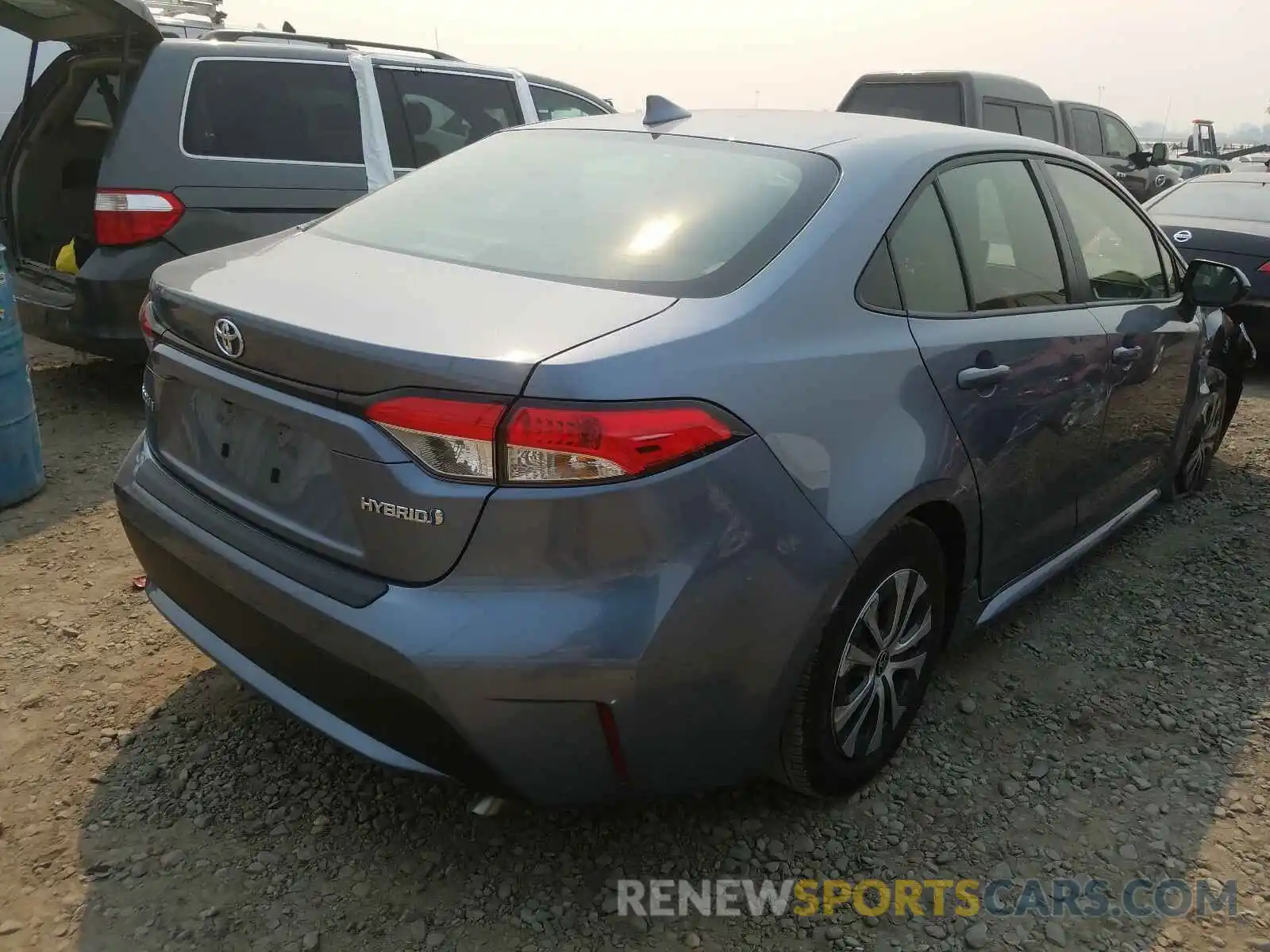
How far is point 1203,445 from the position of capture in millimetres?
4473

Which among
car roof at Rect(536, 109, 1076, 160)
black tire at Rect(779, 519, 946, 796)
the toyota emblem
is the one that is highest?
car roof at Rect(536, 109, 1076, 160)

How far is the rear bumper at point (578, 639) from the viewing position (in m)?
1.75

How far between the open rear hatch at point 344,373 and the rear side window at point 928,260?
73 cm

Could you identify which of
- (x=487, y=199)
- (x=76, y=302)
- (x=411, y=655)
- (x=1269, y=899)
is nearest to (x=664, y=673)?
(x=411, y=655)

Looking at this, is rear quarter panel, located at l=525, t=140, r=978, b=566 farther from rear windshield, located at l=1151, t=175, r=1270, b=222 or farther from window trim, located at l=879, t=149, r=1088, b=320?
rear windshield, located at l=1151, t=175, r=1270, b=222

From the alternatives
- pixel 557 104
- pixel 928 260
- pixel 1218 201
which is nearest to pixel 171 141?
pixel 557 104

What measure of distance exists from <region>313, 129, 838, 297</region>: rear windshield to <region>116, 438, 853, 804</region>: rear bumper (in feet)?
1.57

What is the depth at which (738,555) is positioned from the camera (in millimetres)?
1864

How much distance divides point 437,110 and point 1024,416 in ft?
14.1

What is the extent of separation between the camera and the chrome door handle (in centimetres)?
243

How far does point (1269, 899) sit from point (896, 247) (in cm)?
168

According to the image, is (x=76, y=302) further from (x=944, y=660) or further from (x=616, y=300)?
(x=944, y=660)

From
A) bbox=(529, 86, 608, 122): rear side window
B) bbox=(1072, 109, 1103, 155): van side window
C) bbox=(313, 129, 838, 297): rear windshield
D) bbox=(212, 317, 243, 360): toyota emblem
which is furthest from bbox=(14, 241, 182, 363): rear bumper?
bbox=(1072, 109, 1103, 155): van side window

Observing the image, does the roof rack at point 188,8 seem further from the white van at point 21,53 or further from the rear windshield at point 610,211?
the rear windshield at point 610,211
